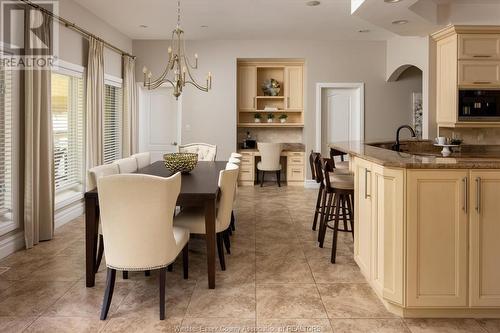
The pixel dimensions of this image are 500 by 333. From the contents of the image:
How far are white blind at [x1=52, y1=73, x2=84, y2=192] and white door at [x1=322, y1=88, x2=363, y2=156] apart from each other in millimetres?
4692

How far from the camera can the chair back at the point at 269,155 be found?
310 inches

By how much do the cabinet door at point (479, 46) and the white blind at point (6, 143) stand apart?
527cm

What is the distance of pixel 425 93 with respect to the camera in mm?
6367

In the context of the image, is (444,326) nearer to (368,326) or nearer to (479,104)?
(368,326)

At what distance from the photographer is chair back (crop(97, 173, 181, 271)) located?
2502mm

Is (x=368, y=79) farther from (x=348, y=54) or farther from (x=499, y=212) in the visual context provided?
(x=499, y=212)

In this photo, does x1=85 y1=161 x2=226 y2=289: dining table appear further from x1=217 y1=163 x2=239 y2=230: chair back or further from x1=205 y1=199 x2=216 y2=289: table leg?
x1=217 y1=163 x2=239 y2=230: chair back

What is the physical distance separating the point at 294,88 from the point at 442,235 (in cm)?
654

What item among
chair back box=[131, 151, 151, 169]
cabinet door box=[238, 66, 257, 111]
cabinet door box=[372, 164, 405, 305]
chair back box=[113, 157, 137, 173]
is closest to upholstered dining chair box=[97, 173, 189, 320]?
cabinet door box=[372, 164, 405, 305]

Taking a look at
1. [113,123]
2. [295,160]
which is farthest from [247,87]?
[113,123]

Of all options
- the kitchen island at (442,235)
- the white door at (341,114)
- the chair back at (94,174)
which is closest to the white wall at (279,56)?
the white door at (341,114)

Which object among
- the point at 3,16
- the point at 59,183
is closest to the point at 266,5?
the point at 3,16

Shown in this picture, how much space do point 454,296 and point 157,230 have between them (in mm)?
1886

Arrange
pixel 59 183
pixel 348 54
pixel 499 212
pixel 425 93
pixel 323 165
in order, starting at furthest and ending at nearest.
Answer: pixel 348 54
pixel 425 93
pixel 59 183
pixel 323 165
pixel 499 212
